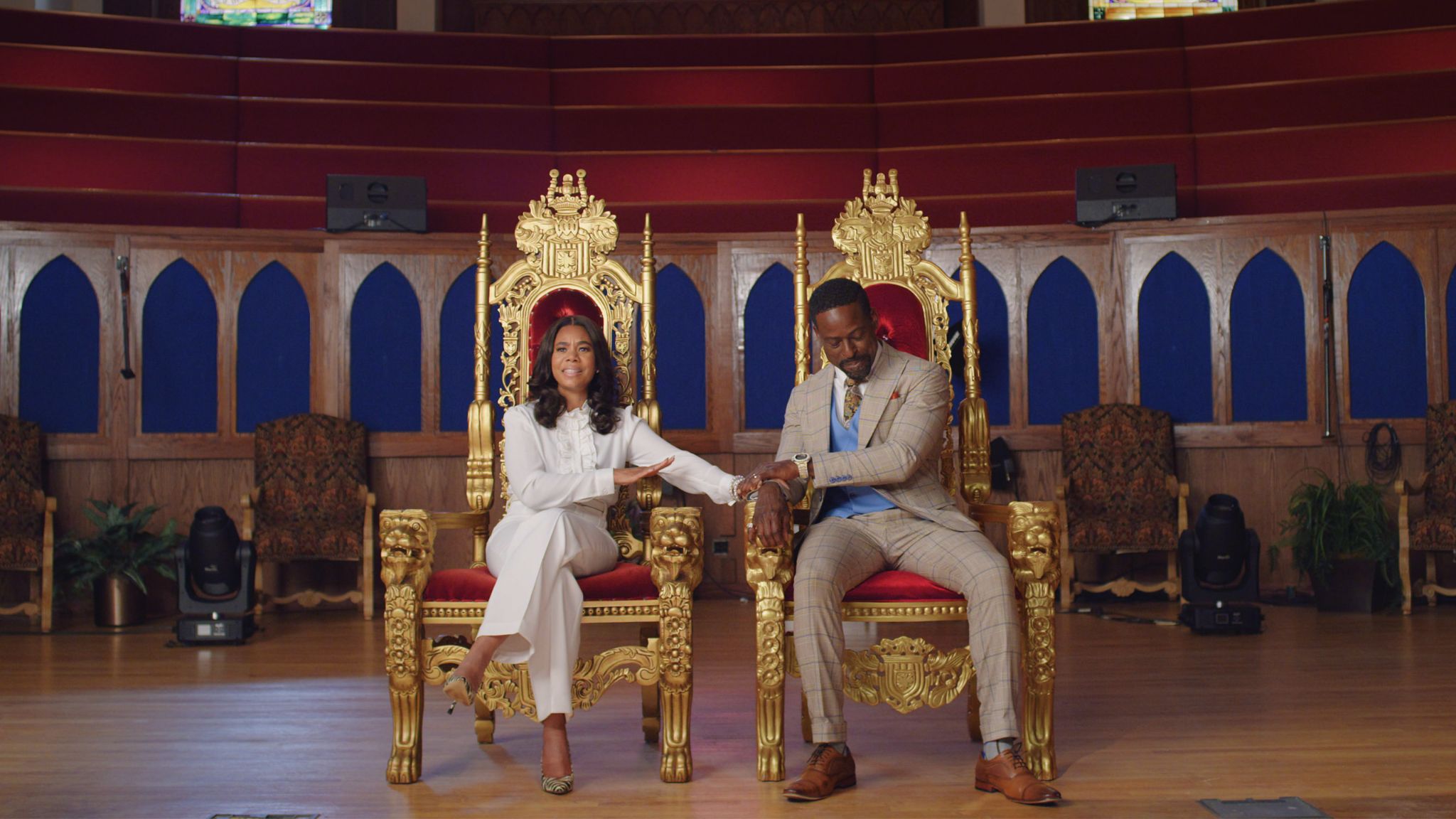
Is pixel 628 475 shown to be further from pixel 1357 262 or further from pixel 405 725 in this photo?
pixel 1357 262

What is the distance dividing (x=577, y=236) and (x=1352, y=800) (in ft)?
8.02

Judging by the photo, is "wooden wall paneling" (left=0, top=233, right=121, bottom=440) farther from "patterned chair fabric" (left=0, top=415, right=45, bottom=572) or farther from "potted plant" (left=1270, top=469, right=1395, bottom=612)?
"potted plant" (left=1270, top=469, right=1395, bottom=612)

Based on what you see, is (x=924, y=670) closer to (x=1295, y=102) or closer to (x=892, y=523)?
(x=892, y=523)

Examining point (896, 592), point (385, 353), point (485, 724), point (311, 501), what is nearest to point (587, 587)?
point (485, 724)

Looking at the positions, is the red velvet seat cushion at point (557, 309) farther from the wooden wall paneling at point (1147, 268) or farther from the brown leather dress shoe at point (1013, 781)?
the wooden wall paneling at point (1147, 268)

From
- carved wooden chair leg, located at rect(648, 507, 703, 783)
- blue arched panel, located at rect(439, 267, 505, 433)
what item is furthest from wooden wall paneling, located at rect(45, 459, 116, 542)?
carved wooden chair leg, located at rect(648, 507, 703, 783)

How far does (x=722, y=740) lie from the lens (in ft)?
11.0

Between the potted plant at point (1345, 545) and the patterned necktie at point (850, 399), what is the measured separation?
340 centimetres

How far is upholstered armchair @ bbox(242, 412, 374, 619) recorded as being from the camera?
234 inches

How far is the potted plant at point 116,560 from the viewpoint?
5.75 m

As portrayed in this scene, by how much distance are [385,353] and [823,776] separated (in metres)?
4.36

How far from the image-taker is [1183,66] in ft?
27.7

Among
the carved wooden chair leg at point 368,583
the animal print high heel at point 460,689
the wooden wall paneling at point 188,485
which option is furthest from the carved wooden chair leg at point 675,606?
the wooden wall paneling at point 188,485

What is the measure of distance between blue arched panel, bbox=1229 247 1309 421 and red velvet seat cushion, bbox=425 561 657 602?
442cm
